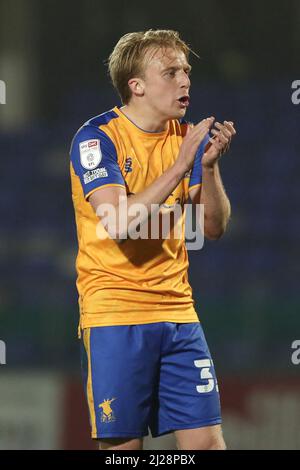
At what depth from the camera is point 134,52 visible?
3.05 meters

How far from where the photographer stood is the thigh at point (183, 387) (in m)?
2.91

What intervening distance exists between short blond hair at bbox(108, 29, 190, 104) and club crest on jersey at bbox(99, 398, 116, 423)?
0.97 metres

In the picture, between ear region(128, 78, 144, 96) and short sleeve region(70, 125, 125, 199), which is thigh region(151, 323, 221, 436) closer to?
short sleeve region(70, 125, 125, 199)

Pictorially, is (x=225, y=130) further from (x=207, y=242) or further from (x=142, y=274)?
(x=207, y=242)

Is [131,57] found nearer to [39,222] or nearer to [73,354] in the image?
[73,354]

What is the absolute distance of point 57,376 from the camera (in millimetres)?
5695

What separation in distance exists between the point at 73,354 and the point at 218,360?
960 mm

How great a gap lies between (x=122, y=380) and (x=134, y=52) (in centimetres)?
105

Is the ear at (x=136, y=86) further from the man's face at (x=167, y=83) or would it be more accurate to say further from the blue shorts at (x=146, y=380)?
the blue shorts at (x=146, y=380)

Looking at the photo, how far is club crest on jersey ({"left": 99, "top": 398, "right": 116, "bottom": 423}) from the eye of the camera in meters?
2.87

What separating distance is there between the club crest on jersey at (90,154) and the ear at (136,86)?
0.23 metres
